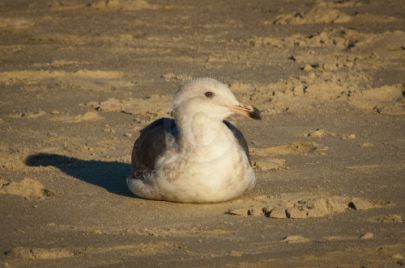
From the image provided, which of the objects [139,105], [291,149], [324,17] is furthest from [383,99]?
[324,17]

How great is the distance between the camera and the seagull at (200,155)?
336 inches

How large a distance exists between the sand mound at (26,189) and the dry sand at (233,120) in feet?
0.05

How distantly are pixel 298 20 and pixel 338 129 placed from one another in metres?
6.37

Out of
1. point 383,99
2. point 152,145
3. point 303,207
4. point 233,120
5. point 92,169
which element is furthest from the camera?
point 383,99

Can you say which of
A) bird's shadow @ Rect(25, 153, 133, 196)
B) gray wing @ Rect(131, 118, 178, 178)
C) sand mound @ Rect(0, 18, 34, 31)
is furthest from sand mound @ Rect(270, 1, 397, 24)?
gray wing @ Rect(131, 118, 178, 178)

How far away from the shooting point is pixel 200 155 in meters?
8.56

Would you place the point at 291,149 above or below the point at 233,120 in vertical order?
below

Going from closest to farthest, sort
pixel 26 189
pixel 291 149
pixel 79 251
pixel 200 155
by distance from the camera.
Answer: pixel 79 251, pixel 200 155, pixel 26 189, pixel 291 149

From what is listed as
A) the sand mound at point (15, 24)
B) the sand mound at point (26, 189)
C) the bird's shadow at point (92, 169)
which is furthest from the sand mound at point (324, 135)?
the sand mound at point (15, 24)

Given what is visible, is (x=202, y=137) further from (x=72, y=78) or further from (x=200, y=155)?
(x=72, y=78)

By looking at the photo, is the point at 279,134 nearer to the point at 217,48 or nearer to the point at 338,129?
the point at 338,129

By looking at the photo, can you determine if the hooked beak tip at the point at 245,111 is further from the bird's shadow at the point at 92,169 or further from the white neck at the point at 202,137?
the bird's shadow at the point at 92,169

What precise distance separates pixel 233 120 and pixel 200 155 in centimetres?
335

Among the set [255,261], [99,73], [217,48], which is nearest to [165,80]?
[99,73]
